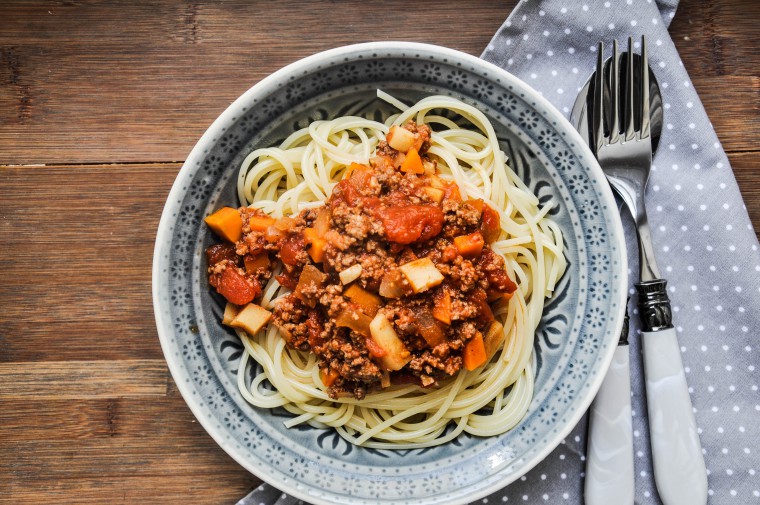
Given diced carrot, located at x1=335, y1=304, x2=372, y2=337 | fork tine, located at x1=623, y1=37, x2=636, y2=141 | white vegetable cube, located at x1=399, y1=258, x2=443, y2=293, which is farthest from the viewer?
fork tine, located at x1=623, y1=37, x2=636, y2=141

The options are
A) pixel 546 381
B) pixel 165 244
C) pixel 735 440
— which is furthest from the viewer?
pixel 735 440

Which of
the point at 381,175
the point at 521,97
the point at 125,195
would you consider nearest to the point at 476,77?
the point at 521,97

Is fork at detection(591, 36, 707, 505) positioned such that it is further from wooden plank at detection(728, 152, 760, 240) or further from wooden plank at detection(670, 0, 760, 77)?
wooden plank at detection(728, 152, 760, 240)

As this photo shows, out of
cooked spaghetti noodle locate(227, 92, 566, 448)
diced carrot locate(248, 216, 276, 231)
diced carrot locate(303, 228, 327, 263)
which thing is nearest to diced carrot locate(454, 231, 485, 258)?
cooked spaghetti noodle locate(227, 92, 566, 448)

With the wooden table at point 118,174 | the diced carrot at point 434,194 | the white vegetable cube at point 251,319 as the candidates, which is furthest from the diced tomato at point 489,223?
the white vegetable cube at point 251,319

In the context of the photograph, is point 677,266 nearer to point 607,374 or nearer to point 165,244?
point 607,374

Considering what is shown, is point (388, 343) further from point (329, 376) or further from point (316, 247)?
point (316, 247)

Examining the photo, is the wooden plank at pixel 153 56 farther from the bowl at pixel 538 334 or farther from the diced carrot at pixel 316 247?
the diced carrot at pixel 316 247
